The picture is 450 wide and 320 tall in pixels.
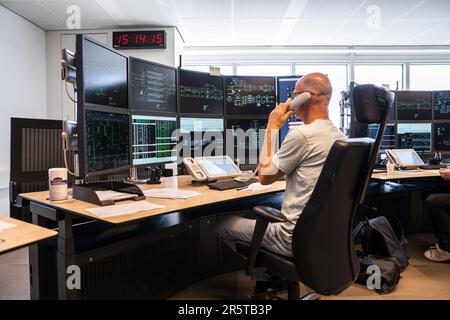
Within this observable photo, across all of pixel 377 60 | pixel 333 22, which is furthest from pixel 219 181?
pixel 377 60

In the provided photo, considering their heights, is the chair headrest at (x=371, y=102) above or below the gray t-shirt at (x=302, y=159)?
above

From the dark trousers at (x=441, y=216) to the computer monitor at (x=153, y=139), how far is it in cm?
207

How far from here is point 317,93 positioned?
147 cm

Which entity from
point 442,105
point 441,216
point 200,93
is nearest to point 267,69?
point 442,105

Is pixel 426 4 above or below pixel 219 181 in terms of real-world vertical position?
above

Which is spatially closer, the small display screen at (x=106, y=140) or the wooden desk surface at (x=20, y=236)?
the wooden desk surface at (x=20, y=236)

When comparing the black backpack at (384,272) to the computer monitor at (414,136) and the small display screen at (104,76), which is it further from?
the small display screen at (104,76)

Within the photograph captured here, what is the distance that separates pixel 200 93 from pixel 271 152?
909 millimetres

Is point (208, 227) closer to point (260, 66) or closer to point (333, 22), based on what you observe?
point (333, 22)

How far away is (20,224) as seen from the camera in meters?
1.16

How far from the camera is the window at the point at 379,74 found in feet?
18.2

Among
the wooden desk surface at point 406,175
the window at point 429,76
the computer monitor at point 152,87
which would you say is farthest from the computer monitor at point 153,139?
the window at point 429,76

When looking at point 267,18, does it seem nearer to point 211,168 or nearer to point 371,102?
point 211,168

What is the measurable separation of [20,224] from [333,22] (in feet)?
13.6
